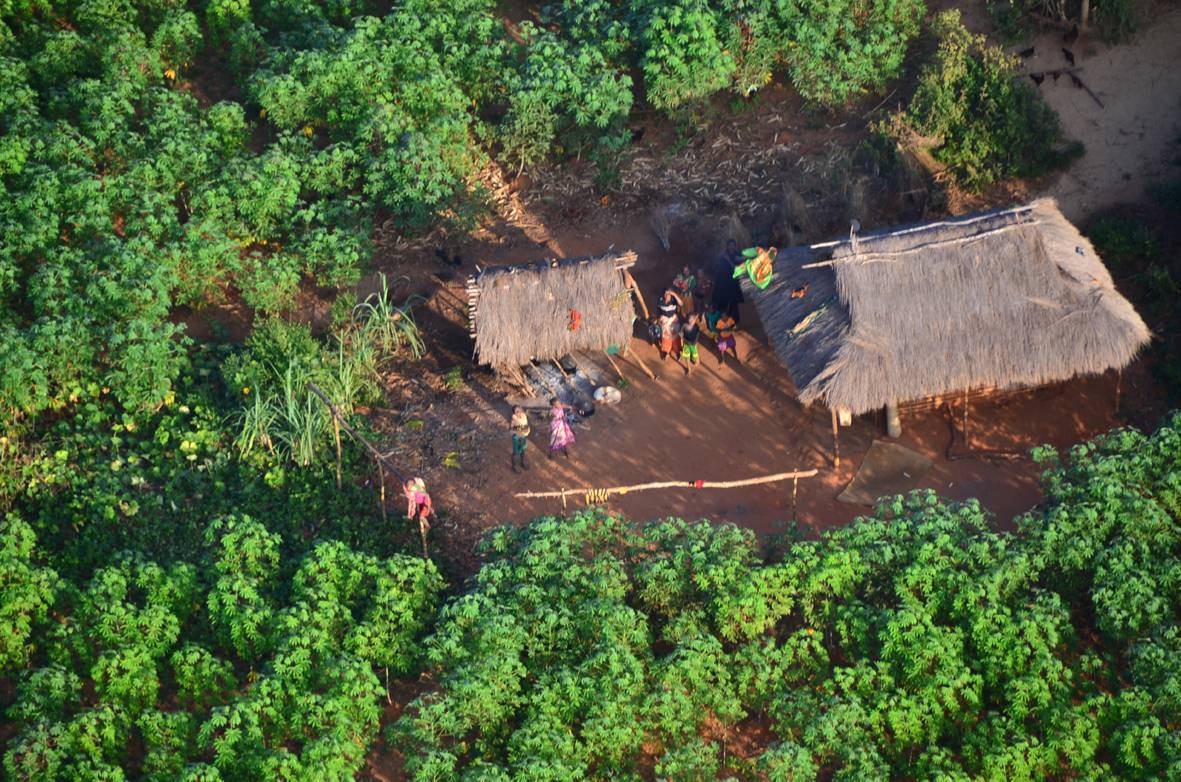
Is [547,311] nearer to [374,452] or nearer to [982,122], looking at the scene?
[374,452]

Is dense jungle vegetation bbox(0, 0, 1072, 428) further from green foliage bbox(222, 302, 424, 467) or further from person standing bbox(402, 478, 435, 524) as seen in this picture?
person standing bbox(402, 478, 435, 524)

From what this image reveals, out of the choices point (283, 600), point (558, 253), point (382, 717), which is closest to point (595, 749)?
point (382, 717)

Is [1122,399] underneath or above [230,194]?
underneath

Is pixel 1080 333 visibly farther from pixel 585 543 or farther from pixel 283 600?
pixel 283 600

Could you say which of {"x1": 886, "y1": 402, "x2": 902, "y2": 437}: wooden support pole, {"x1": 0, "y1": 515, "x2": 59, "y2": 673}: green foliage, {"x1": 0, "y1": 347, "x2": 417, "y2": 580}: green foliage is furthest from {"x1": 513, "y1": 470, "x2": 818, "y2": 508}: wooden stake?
{"x1": 0, "y1": 515, "x2": 59, "y2": 673}: green foliage

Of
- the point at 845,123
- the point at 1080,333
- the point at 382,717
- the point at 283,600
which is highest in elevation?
the point at 845,123

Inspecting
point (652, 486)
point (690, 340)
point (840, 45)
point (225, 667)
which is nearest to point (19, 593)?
point (225, 667)

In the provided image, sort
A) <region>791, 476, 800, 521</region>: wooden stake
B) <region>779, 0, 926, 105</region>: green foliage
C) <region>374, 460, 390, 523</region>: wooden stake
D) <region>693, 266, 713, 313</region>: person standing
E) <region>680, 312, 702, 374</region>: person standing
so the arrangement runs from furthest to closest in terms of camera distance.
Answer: <region>779, 0, 926, 105</region>: green foliage, <region>693, 266, 713, 313</region>: person standing, <region>680, 312, 702, 374</region>: person standing, <region>374, 460, 390, 523</region>: wooden stake, <region>791, 476, 800, 521</region>: wooden stake
